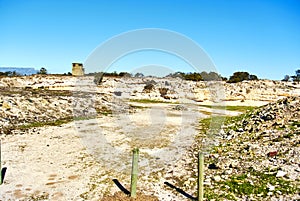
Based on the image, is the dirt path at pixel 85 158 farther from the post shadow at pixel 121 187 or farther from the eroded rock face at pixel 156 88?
the eroded rock face at pixel 156 88

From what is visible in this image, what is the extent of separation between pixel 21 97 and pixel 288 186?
20.3 meters

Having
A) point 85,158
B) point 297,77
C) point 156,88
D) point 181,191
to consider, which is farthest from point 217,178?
point 297,77

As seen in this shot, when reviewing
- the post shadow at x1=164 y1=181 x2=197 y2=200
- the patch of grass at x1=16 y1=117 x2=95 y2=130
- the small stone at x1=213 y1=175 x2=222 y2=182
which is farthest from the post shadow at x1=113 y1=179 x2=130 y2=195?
the patch of grass at x1=16 y1=117 x2=95 y2=130

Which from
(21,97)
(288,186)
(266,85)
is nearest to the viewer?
(288,186)

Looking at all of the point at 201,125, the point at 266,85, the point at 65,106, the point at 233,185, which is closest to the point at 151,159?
the point at 233,185

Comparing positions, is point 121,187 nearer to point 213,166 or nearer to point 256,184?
point 213,166

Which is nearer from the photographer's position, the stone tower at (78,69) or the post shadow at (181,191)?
the post shadow at (181,191)

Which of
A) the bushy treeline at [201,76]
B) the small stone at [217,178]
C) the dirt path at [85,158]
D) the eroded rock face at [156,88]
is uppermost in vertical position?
the bushy treeline at [201,76]

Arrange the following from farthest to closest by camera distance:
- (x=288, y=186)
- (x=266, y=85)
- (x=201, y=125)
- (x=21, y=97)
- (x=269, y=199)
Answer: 1. (x=266, y=85)
2. (x=21, y=97)
3. (x=201, y=125)
4. (x=288, y=186)
5. (x=269, y=199)

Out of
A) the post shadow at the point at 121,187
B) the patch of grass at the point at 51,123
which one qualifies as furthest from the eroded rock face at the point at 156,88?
the post shadow at the point at 121,187

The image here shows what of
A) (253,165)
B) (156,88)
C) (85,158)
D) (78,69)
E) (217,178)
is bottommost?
(85,158)

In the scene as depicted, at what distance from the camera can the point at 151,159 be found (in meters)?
10.7

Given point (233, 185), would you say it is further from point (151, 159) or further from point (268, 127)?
point (268, 127)

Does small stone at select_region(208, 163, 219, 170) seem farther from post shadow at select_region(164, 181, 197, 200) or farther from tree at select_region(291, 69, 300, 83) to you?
tree at select_region(291, 69, 300, 83)
